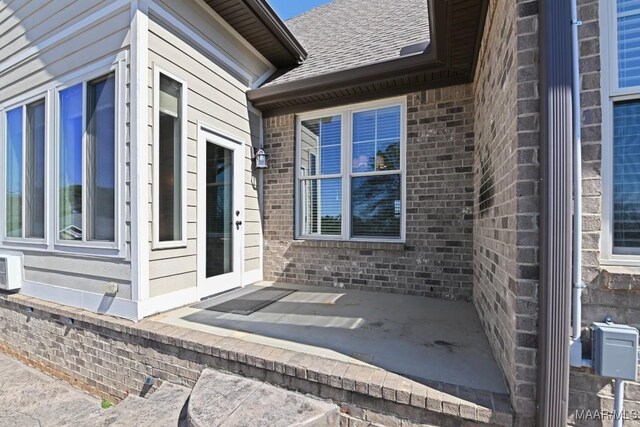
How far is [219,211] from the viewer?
4117 millimetres

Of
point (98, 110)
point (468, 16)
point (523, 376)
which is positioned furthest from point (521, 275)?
point (98, 110)

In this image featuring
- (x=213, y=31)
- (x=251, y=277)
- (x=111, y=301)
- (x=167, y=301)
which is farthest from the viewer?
(x=251, y=277)

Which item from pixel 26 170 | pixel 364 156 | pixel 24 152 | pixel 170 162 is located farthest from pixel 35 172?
pixel 364 156

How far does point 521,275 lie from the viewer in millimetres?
1684

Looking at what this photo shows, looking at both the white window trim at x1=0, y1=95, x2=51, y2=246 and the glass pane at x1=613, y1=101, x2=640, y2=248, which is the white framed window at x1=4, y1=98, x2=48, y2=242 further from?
the glass pane at x1=613, y1=101, x2=640, y2=248

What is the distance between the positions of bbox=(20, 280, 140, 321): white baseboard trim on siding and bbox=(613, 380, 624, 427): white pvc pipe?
3.50 m

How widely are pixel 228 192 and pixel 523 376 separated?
147 inches

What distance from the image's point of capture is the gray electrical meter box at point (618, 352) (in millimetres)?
1441

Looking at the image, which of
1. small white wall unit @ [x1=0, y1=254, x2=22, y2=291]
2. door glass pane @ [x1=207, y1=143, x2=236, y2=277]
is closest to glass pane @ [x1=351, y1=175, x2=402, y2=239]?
door glass pane @ [x1=207, y1=143, x2=236, y2=277]

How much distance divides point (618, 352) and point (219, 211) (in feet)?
12.8

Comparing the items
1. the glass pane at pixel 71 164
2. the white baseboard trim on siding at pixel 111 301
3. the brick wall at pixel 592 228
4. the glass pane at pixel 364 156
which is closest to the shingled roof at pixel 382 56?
the glass pane at pixel 364 156

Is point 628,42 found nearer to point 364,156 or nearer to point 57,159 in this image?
point 364,156

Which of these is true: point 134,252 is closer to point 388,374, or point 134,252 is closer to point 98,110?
point 98,110

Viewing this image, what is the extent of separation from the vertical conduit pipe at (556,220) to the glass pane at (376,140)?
2650mm
